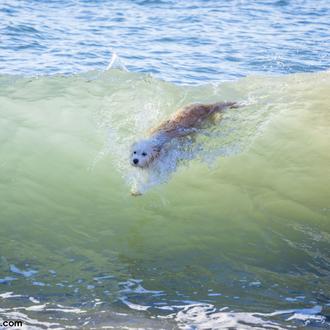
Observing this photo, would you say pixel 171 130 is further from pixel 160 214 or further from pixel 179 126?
pixel 160 214

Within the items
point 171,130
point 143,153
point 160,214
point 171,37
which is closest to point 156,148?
point 143,153

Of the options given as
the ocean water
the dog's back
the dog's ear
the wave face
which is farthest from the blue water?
the dog's ear

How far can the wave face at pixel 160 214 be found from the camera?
4520mm

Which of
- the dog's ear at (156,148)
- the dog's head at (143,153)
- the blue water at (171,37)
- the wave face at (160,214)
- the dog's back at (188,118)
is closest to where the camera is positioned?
the wave face at (160,214)

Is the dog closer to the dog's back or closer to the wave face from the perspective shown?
the dog's back

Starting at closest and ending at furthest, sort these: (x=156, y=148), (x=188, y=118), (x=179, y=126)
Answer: (x=156, y=148) < (x=179, y=126) < (x=188, y=118)

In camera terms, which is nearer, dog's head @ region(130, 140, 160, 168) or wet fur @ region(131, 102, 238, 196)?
dog's head @ region(130, 140, 160, 168)

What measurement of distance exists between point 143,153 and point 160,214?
0.71 meters

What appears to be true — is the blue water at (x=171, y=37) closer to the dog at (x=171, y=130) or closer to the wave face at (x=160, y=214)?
the wave face at (x=160, y=214)

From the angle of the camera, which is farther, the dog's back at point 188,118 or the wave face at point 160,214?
the dog's back at point 188,118

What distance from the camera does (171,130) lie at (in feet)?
22.9

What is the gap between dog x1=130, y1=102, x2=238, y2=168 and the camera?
21.2 ft

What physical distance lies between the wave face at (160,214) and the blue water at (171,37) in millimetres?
2020

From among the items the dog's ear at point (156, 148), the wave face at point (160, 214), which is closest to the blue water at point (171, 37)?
the wave face at point (160, 214)
